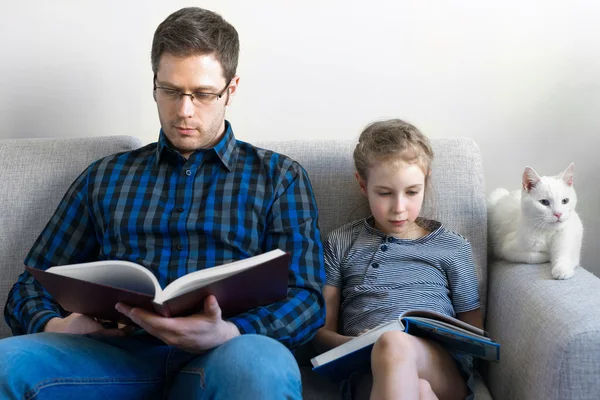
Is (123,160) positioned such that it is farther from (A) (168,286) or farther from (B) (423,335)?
(B) (423,335)

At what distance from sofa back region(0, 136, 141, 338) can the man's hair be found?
0.43m

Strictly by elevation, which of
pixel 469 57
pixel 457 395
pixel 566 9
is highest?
pixel 566 9

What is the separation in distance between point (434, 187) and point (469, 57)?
49 centimetres

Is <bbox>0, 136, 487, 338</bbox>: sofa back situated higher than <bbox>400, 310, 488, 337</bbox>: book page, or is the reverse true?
<bbox>0, 136, 487, 338</bbox>: sofa back

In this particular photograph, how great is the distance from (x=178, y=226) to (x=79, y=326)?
1.03ft

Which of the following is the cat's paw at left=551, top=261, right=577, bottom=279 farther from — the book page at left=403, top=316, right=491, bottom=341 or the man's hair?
the man's hair

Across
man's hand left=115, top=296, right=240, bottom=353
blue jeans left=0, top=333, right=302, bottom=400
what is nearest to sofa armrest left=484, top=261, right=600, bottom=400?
blue jeans left=0, top=333, right=302, bottom=400

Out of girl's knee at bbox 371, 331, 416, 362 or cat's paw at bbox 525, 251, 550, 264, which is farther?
cat's paw at bbox 525, 251, 550, 264

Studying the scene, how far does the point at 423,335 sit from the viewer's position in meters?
1.44

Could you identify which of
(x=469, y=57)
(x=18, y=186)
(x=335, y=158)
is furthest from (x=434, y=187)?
(x=18, y=186)

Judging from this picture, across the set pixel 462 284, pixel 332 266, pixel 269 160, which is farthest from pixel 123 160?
pixel 462 284

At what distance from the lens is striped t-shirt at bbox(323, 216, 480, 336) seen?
5.35 feet

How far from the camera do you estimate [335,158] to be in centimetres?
186

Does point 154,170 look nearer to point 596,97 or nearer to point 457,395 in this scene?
point 457,395
